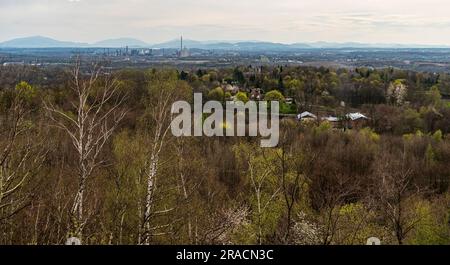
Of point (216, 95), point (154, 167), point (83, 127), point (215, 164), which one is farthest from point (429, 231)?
point (216, 95)

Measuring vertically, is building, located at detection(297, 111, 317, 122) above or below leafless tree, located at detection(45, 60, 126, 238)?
below

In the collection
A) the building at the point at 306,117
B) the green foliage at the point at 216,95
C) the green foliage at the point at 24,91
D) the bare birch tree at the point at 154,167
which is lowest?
the building at the point at 306,117

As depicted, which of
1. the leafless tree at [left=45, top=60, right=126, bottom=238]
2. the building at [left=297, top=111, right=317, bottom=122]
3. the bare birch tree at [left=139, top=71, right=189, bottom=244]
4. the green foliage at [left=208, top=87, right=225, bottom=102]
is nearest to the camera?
the leafless tree at [left=45, top=60, right=126, bottom=238]

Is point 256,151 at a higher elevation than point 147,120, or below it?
below

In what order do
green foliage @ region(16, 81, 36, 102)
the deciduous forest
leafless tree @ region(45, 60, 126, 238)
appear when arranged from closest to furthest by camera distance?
leafless tree @ region(45, 60, 126, 238) < green foliage @ region(16, 81, 36, 102) < the deciduous forest

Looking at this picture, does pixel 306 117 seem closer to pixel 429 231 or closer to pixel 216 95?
pixel 216 95

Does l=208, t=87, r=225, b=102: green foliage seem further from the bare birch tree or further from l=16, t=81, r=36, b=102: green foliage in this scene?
the bare birch tree

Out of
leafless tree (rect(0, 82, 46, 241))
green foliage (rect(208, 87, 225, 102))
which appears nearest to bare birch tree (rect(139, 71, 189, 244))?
leafless tree (rect(0, 82, 46, 241))

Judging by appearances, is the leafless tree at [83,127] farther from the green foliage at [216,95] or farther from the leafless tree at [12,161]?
the green foliage at [216,95]

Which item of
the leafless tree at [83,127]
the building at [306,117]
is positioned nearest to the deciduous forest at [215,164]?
the leafless tree at [83,127]

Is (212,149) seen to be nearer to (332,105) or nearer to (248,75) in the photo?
(332,105)
